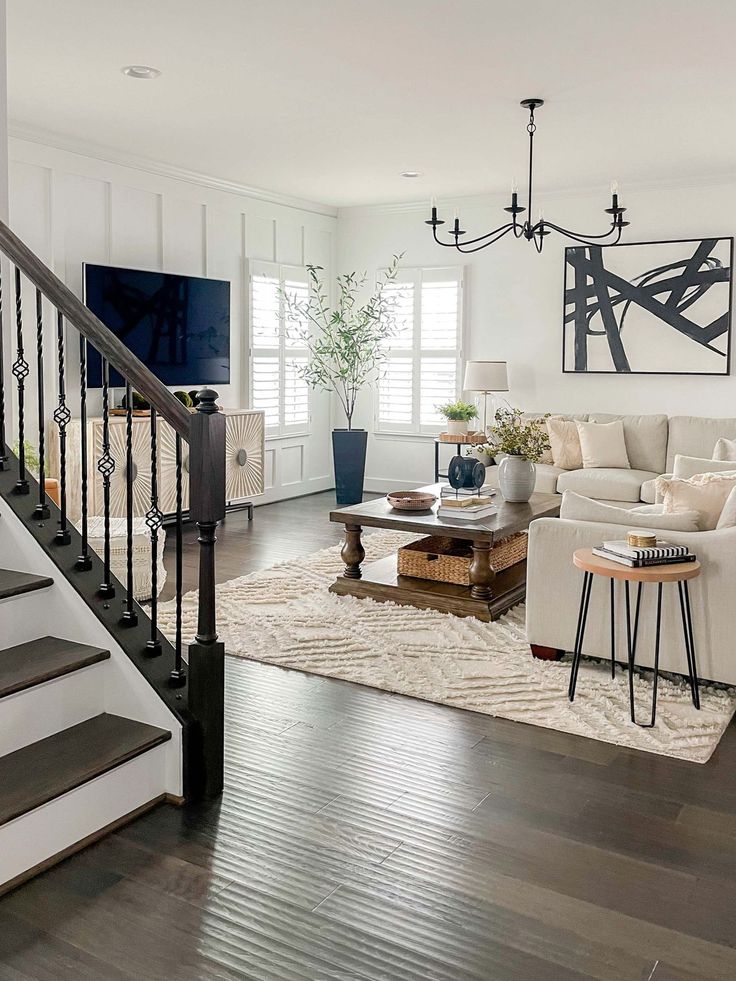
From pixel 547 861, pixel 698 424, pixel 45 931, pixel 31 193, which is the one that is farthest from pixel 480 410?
pixel 45 931

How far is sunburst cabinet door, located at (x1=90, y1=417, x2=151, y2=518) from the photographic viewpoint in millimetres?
6422

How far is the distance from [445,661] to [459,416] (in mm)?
4341

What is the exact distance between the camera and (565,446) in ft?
24.6

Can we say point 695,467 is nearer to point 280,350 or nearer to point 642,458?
point 642,458

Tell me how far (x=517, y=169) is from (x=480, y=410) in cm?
226

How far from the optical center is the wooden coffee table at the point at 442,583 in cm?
495

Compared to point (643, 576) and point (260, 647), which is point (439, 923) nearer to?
point (643, 576)

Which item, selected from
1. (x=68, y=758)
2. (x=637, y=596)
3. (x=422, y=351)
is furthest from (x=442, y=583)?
(x=422, y=351)

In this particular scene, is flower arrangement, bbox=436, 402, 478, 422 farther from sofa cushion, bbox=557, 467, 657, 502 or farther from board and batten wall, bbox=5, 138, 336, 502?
board and batten wall, bbox=5, 138, 336, 502

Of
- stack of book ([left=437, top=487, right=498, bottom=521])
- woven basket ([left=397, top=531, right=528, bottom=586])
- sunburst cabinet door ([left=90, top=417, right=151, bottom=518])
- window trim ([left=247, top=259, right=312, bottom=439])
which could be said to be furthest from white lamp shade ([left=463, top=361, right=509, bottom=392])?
sunburst cabinet door ([left=90, top=417, right=151, bottom=518])

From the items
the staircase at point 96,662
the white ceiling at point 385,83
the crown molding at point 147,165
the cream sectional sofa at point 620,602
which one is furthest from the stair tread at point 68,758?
the crown molding at point 147,165

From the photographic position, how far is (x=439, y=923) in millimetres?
2281

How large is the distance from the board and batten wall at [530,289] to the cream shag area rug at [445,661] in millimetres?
3558

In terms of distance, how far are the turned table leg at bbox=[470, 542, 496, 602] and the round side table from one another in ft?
3.34
